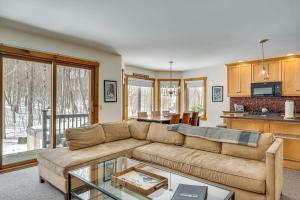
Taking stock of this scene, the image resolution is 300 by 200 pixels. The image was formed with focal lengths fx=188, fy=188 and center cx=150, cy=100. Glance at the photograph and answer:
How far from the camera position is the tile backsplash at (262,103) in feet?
17.9

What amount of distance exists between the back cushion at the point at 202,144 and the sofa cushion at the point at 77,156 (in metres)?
0.86

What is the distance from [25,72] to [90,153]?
223 centimetres

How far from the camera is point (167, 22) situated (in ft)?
10.2

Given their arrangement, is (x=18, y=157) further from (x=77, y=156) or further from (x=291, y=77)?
(x=291, y=77)

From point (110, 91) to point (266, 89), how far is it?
4.42 m

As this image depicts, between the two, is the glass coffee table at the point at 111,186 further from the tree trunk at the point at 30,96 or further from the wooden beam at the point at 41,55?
the wooden beam at the point at 41,55

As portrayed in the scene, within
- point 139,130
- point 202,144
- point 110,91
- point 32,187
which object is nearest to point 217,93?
point 110,91

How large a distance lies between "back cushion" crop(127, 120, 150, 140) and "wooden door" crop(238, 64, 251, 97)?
3.67 meters

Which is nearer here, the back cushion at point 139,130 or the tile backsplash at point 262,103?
the back cushion at point 139,130

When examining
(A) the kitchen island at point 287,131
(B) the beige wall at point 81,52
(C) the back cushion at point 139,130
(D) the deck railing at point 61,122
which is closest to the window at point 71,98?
(D) the deck railing at point 61,122

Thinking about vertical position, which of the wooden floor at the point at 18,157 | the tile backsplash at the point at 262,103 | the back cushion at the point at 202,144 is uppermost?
the tile backsplash at the point at 262,103

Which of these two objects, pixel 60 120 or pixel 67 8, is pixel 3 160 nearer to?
pixel 60 120

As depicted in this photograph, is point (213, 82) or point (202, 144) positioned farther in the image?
point (213, 82)

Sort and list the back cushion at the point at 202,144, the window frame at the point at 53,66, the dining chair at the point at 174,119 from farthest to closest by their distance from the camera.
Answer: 1. the dining chair at the point at 174,119
2. the window frame at the point at 53,66
3. the back cushion at the point at 202,144
